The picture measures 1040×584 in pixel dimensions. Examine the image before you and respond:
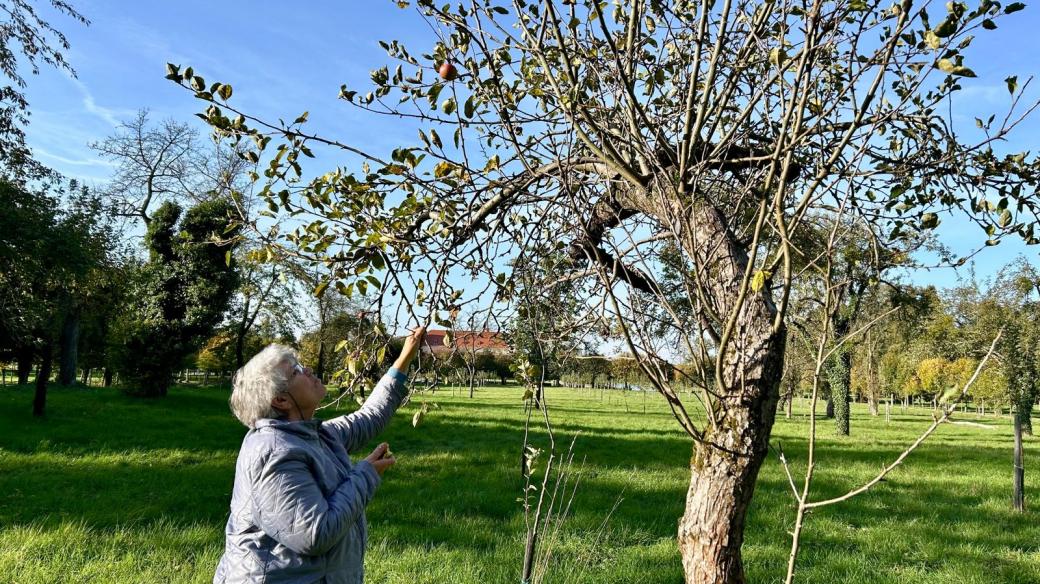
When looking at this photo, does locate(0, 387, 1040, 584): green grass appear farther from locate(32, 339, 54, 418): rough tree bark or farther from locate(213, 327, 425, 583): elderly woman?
locate(213, 327, 425, 583): elderly woman

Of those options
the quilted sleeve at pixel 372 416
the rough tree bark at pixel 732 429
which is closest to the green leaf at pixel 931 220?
the rough tree bark at pixel 732 429

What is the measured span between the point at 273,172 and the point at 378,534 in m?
4.97

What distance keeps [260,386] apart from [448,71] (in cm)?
131

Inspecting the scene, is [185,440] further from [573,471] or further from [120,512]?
[573,471]

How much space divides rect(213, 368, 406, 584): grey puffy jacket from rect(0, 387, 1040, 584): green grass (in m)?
1.44

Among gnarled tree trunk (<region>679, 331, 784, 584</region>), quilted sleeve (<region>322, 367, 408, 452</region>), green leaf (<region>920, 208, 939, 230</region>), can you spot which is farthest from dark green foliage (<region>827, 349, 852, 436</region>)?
quilted sleeve (<region>322, 367, 408, 452</region>)

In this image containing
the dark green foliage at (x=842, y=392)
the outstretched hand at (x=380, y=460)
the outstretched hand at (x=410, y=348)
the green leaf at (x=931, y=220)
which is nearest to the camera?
the outstretched hand at (x=380, y=460)

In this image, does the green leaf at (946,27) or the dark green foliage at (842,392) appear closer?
the green leaf at (946,27)

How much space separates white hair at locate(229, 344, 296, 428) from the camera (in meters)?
2.20

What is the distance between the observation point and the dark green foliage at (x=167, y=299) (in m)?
19.3

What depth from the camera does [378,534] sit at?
6.27m

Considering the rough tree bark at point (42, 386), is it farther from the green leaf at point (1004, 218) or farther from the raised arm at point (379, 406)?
the green leaf at point (1004, 218)

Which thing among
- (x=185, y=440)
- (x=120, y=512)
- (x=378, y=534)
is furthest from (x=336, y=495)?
(x=185, y=440)

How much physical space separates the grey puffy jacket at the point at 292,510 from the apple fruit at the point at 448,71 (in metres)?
1.34
